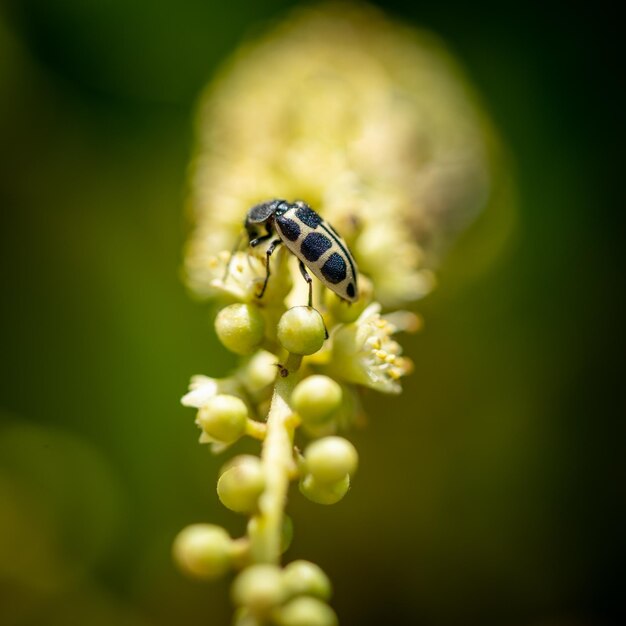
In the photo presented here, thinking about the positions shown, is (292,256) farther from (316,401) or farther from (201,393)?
(316,401)

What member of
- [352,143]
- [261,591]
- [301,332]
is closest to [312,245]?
[301,332]

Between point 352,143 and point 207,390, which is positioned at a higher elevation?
point 352,143

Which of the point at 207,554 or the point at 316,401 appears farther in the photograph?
the point at 316,401

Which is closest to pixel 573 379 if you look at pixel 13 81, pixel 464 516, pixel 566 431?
pixel 566 431

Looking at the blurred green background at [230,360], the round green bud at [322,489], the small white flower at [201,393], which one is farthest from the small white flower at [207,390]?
the blurred green background at [230,360]

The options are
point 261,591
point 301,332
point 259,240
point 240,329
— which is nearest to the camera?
point 261,591

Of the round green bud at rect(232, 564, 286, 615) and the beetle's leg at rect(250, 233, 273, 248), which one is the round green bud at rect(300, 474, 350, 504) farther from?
the beetle's leg at rect(250, 233, 273, 248)

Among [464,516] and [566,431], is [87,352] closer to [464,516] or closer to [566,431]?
[464,516]
